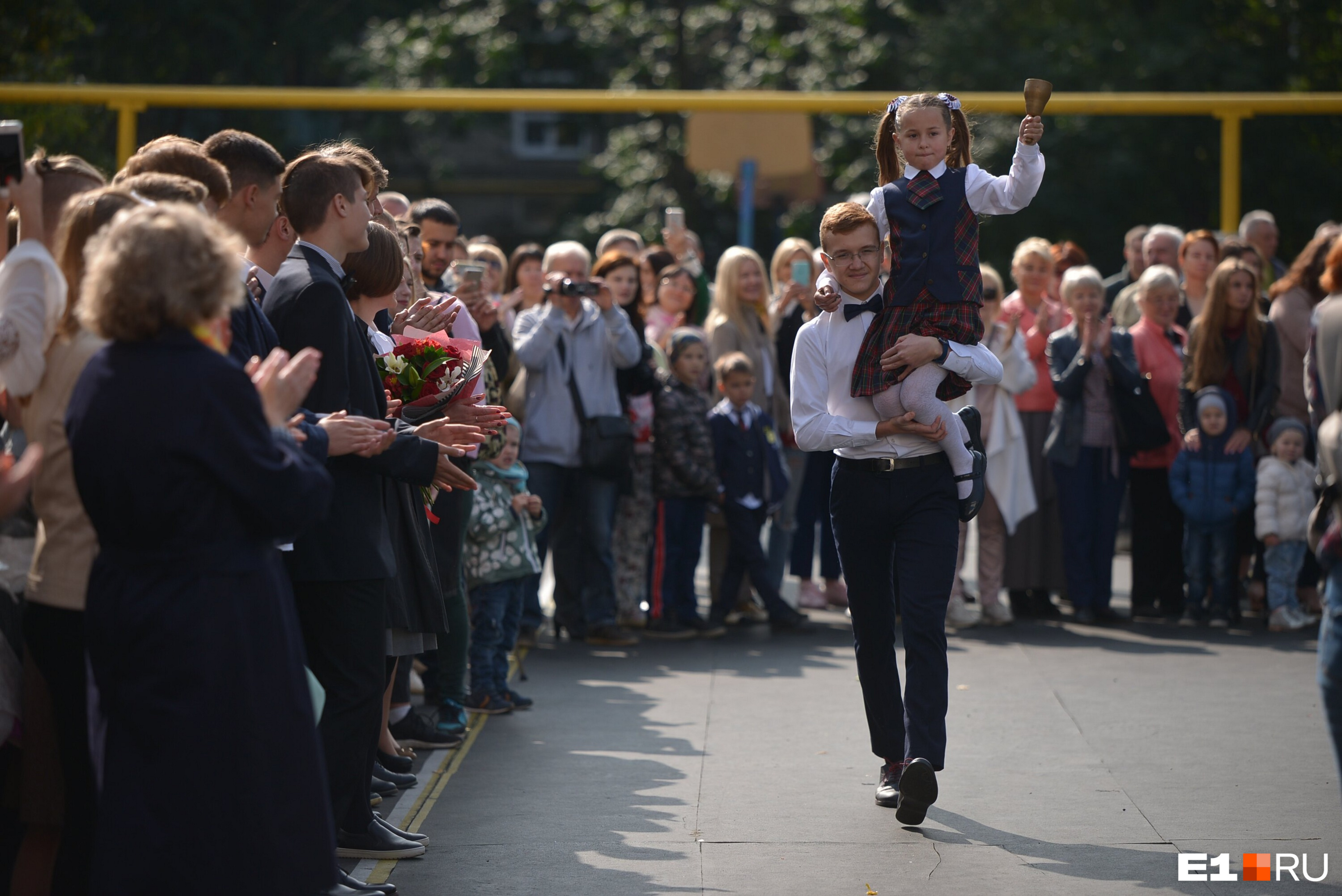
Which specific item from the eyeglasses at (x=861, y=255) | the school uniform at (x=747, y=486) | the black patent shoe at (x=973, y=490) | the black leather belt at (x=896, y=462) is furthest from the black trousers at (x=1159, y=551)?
the eyeglasses at (x=861, y=255)

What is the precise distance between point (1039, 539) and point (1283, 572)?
149 centimetres

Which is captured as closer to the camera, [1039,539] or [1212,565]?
[1212,565]

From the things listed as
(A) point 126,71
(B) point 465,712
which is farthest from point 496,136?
(B) point 465,712

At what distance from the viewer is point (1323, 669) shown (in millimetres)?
3910

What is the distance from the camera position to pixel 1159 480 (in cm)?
1030

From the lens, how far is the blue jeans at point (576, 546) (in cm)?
916

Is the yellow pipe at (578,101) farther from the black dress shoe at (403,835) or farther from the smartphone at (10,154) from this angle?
the smartphone at (10,154)

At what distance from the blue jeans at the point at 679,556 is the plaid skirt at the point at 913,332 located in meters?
4.06

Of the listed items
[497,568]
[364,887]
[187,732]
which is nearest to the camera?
[187,732]

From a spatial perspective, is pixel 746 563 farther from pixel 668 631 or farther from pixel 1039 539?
pixel 1039 539

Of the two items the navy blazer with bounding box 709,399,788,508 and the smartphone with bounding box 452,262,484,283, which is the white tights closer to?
the smartphone with bounding box 452,262,484,283

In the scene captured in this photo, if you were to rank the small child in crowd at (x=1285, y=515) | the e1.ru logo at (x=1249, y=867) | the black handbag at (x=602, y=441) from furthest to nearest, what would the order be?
the small child in crowd at (x=1285, y=515), the black handbag at (x=602, y=441), the e1.ru logo at (x=1249, y=867)

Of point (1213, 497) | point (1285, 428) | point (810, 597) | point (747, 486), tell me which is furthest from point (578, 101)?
point (1285, 428)

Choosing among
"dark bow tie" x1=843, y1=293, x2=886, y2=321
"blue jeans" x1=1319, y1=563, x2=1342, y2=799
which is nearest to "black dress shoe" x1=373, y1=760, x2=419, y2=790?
"dark bow tie" x1=843, y1=293, x2=886, y2=321
